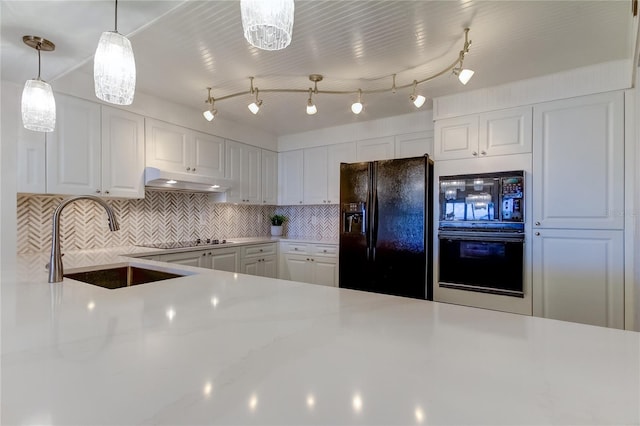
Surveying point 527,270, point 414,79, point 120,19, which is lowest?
point 527,270

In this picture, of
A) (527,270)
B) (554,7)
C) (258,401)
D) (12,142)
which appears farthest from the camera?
(527,270)

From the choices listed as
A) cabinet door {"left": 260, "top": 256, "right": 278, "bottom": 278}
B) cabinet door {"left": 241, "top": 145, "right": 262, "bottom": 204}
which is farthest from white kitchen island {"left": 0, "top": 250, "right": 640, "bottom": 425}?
cabinet door {"left": 241, "top": 145, "right": 262, "bottom": 204}

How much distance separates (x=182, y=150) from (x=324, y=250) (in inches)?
77.5

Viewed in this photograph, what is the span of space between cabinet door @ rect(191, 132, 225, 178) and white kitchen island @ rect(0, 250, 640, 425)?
2.68m

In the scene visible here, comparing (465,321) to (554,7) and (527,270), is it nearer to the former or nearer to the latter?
(554,7)

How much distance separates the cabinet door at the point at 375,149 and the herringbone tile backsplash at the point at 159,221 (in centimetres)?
85

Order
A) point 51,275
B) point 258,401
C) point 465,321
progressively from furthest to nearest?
point 51,275 < point 465,321 < point 258,401

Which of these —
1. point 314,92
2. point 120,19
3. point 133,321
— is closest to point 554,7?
point 314,92

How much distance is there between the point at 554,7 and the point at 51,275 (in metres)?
2.84

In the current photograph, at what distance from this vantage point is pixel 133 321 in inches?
33.0

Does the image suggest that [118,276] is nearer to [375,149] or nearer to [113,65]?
[113,65]

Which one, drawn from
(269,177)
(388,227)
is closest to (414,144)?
(388,227)

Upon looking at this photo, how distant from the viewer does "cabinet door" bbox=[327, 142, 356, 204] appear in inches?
157

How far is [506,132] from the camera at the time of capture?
8.91 ft
